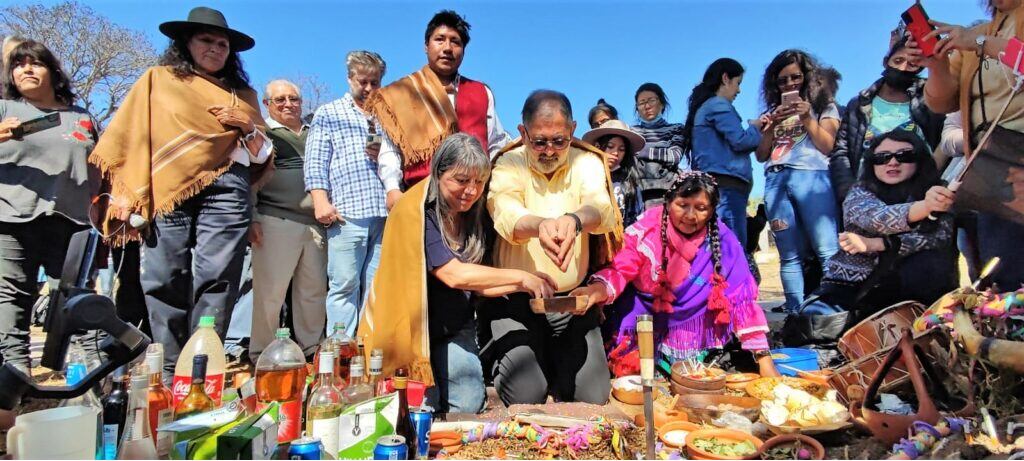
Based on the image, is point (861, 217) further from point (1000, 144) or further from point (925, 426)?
point (925, 426)

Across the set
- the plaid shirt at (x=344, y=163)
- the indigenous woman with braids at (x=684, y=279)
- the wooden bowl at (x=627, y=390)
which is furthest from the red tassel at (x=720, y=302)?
the plaid shirt at (x=344, y=163)

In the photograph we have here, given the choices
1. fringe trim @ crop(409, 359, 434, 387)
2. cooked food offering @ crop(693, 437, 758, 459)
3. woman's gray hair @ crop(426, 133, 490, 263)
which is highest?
woman's gray hair @ crop(426, 133, 490, 263)

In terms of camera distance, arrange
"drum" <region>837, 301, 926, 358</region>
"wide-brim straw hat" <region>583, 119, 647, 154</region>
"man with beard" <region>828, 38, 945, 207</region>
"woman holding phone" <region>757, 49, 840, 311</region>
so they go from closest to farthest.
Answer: "drum" <region>837, 301, 926, 358</region>, "man with beard" <region>828, 38, 945, 207</region>, "wide-brim straw hat" <region>583, 119, 647, 154</region>, "woman holding phone" <region>757, 49, 840, 311</region>

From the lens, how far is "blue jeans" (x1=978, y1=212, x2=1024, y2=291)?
296 centimetres

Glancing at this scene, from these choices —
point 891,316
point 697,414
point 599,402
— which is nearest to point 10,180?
point 599,402

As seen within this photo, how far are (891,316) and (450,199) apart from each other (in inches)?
97.2

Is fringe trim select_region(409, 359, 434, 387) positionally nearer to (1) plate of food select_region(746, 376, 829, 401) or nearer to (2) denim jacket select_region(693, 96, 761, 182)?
(1) plate of food select_region(746, 376, 829, 401)

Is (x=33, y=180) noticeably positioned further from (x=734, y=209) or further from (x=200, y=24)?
(x=734, y=209)

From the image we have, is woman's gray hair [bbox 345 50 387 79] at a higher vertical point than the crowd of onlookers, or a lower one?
higher

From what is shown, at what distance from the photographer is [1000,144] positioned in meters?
2.96

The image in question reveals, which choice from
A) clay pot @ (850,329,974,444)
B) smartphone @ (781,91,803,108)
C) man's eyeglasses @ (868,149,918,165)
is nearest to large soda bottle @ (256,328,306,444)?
clay pot @ (850,329,974,444)

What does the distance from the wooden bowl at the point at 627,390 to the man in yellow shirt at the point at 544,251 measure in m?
0.06

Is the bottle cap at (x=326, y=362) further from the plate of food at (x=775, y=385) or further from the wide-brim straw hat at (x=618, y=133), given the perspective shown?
the wide-brim straw hat at (x=618, y=133)

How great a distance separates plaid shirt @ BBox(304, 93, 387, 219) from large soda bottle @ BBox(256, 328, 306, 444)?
1.73 m
